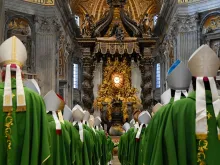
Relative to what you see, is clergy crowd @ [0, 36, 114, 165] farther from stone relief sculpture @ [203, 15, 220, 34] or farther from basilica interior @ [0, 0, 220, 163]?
stone relief sculpture @ [203, 15, 220, 34]

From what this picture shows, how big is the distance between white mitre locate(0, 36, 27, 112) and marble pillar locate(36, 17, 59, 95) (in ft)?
54.0

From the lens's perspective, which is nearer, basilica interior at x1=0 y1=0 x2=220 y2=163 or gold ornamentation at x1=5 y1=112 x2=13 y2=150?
gold ornamentation at x1=5 y1=112 x2=13 y2=150

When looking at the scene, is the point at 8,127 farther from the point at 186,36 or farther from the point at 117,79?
the point at 117,79

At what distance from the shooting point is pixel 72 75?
100.0 ft

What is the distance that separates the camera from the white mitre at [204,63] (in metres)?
3.72

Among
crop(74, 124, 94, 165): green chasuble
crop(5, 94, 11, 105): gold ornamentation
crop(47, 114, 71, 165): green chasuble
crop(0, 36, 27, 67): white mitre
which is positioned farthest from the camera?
crop(74, 124, 94, 165): green chasuble

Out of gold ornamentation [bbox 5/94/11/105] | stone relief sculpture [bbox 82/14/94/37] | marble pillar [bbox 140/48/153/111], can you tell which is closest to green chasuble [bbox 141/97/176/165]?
gold ornamentation [bbox 5/94/11/105]

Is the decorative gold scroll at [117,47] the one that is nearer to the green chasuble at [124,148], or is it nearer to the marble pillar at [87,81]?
the marble pillar at [87,81]

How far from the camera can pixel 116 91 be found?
23859 mm

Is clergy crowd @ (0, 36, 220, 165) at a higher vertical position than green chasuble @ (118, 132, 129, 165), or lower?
higher

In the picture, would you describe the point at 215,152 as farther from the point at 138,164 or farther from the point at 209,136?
the point at 138,164

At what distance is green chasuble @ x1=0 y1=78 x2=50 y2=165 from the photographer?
12.4ft

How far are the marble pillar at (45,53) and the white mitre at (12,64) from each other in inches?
648

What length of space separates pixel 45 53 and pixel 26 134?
1724 cm
